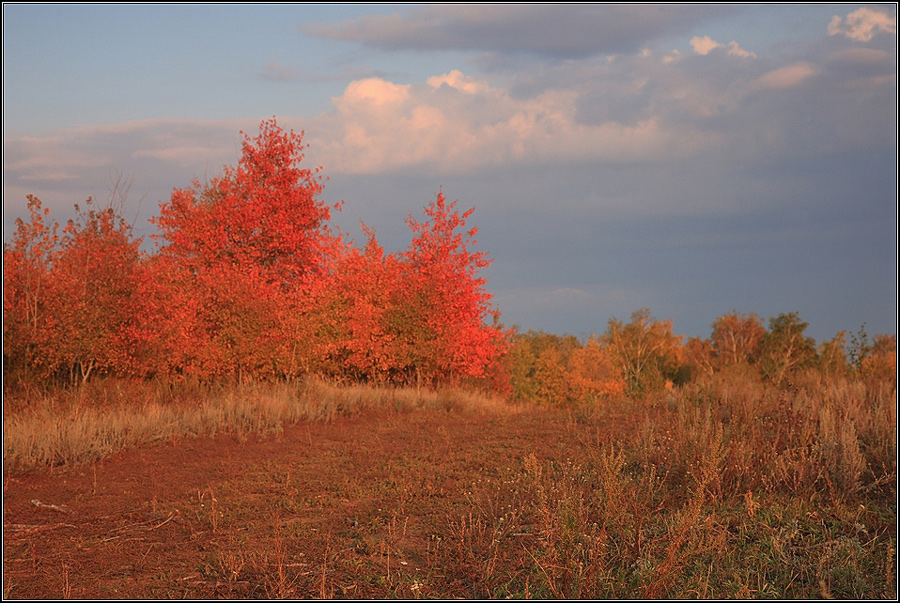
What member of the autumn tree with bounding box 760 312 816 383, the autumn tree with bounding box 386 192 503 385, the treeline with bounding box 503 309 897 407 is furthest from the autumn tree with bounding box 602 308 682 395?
the autumn tree with bounding box 386 192 503 385

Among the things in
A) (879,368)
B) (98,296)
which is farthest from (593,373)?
(98,296)

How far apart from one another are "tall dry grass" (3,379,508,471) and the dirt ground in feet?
1.46

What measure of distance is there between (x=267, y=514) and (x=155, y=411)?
18.9ft

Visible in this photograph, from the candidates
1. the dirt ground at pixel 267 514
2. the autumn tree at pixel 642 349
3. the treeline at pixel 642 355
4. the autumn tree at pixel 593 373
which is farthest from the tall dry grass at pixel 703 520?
the autumn tree at pixel 642 349

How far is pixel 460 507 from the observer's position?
6750mm

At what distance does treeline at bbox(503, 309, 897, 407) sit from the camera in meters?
30.2

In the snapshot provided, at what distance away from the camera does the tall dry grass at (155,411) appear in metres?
9.95

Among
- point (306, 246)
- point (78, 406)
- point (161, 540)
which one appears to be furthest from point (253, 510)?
point (306, 246)

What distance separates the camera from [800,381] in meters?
14.4

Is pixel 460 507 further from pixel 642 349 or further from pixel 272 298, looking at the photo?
pixel 642 349

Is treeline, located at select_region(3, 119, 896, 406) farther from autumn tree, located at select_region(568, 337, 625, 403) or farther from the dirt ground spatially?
autumn tree, located at select_region(568, 337, 625, 403)

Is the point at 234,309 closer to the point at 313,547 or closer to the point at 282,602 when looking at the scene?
the point at 313,547

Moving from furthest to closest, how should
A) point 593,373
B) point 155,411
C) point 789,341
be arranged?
point 593,373 → point 789,341 → point 155,411

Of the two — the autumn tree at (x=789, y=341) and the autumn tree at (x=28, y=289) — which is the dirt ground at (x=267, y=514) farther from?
the autumn tree at (x=789, y=341)
